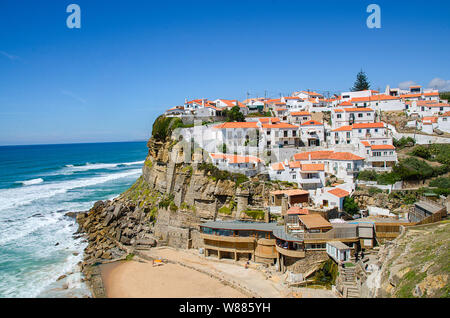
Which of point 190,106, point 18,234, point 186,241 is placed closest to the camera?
point 186,241

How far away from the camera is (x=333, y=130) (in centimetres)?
4103

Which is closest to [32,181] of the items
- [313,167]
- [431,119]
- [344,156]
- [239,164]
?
[239,164]

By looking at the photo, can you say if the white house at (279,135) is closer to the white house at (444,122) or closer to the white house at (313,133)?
the white house at (313,133)

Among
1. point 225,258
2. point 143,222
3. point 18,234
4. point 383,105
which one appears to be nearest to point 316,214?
point 225,258

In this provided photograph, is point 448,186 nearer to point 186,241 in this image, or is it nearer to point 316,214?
point 316,214

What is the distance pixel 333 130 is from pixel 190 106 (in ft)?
87.4

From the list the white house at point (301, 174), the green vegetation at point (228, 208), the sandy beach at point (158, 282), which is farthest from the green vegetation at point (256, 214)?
the sandy beach at point (158, 282)

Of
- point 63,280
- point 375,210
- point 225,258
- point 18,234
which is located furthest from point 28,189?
point 375,210

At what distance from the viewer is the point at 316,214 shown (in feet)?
89.8

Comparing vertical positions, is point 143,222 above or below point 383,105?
below

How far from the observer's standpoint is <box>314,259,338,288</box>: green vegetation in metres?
22.9

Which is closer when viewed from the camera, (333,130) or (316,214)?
(316,214)
